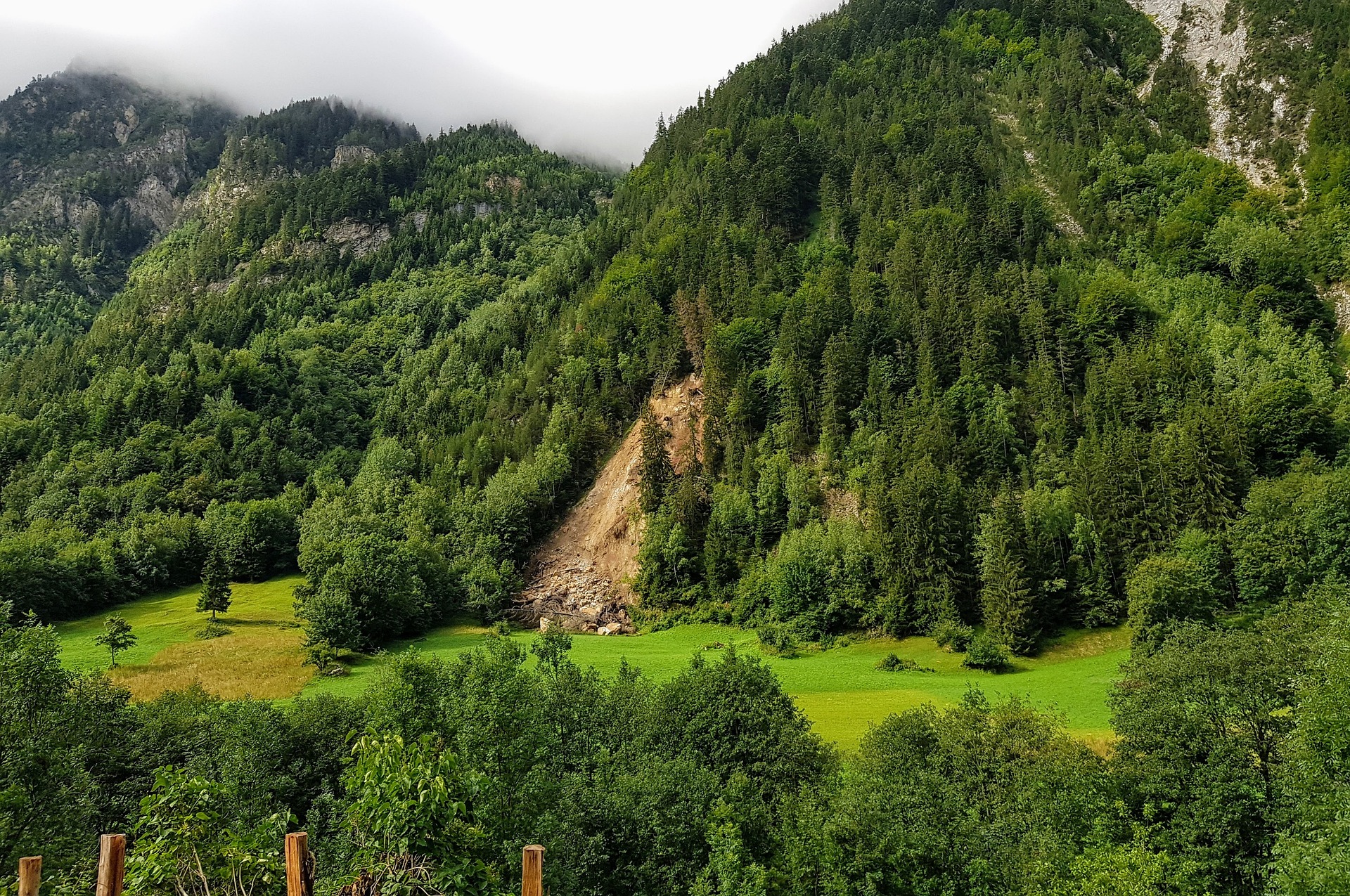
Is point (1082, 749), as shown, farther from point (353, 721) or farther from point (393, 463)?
point (393, 463)

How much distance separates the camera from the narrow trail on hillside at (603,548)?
8619 centimetres

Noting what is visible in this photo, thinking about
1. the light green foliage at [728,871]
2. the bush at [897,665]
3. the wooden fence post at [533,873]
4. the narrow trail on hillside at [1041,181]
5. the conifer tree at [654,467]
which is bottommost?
the bush at [897,665]

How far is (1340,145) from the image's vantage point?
95750 mm

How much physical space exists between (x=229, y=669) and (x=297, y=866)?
216 feet

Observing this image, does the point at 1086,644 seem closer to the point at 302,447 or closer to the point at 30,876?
the point at 30,876

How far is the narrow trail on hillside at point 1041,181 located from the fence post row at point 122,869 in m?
126

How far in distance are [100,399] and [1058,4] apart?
221 meters

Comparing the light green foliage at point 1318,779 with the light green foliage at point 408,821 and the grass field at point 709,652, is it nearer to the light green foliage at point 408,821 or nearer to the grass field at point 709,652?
the grass field at point 709,652

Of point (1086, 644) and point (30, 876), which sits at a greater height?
point (30, 876)

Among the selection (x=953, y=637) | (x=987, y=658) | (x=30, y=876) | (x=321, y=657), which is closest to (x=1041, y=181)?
(x=953, y=637)

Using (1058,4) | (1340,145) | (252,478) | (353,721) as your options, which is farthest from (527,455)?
(1058,4)

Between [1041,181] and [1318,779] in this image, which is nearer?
[1318,779]

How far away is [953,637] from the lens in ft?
208

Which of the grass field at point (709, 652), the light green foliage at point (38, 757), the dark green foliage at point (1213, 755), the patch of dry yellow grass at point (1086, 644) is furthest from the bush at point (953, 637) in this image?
the light green foliage at point (38, 757)
